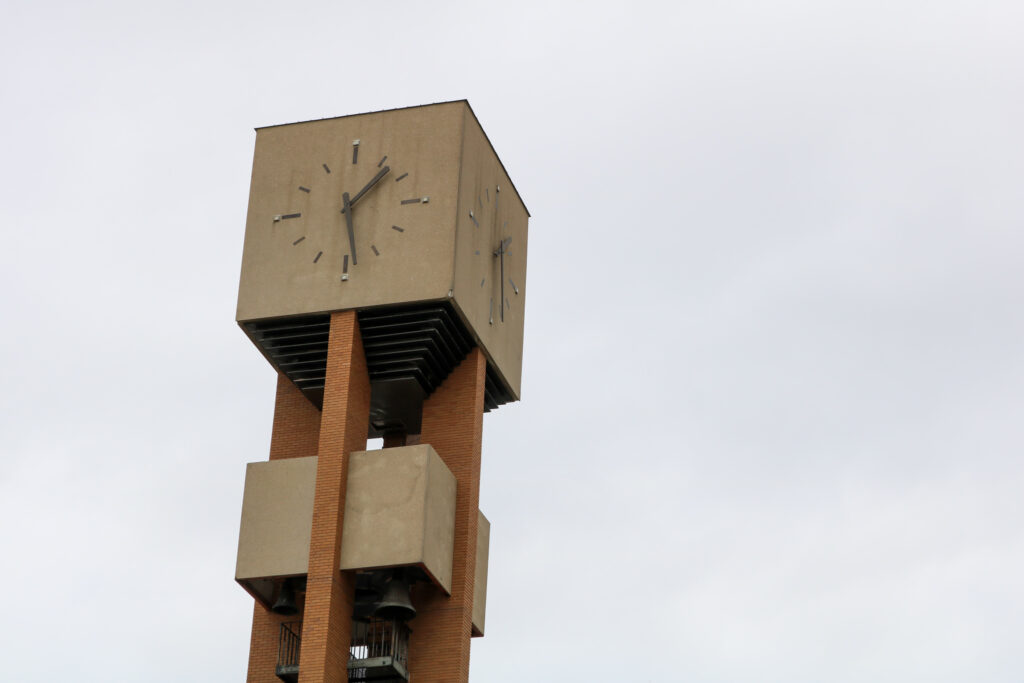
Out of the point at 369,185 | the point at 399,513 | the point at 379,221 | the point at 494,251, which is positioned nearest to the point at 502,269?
the point at 494,251

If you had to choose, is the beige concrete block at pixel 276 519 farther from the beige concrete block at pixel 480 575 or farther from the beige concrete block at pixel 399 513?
the beige concrete block at pixel 480 575

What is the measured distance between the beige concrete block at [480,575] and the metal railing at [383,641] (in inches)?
85.3

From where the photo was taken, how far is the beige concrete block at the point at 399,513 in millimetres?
38656

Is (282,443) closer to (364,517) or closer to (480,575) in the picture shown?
(364,517)

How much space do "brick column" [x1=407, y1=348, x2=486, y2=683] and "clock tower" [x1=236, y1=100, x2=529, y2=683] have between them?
0.13 ft

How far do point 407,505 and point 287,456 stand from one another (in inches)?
165

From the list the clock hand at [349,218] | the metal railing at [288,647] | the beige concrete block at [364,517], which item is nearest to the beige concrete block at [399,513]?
the beige concrete block at [364,517]

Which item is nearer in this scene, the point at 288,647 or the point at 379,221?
the point at 288,647

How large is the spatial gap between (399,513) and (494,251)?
763cm

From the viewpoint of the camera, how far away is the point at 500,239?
147ft

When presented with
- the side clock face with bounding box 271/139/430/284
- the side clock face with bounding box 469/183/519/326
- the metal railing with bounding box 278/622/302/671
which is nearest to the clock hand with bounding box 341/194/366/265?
the side clock face with bounding box 271/139/430/284

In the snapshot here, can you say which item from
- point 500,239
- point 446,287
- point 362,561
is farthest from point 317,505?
point 500,239

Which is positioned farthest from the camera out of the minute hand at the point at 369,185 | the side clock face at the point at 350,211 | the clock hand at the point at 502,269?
the clock hand at the point at 502,269

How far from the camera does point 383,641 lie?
39094 mm
